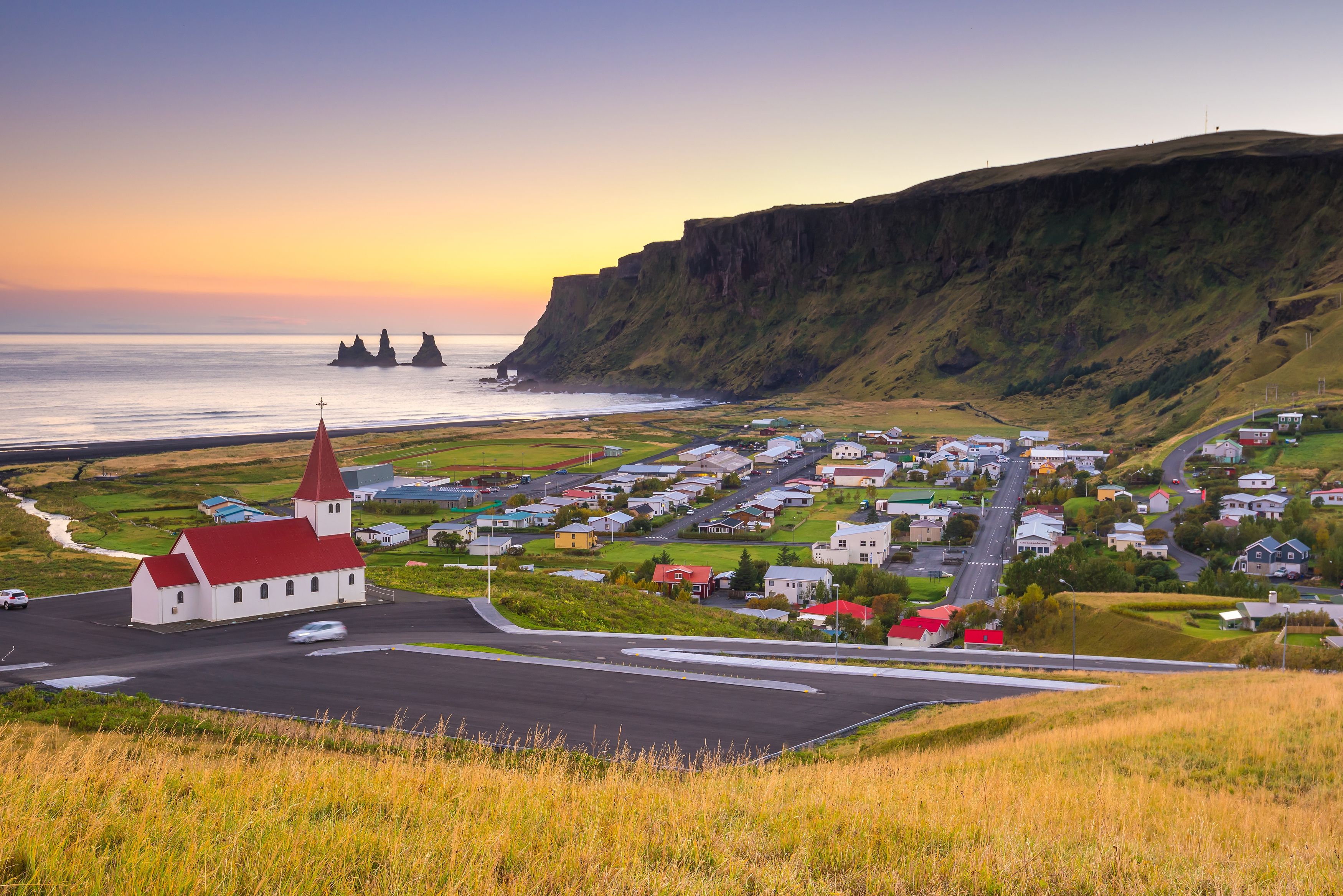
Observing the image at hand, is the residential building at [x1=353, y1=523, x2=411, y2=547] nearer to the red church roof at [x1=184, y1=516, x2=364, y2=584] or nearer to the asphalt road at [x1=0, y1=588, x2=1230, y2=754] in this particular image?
the red church roof at [x1=184, y1=516, x2=364, y2=584]

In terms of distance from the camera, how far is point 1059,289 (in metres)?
167

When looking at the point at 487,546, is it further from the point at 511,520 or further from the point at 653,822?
the point at 653,822

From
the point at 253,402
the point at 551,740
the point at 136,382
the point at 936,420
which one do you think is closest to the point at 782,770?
the point at 551,740

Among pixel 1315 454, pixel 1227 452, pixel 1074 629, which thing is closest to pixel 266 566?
pixel 1074 629

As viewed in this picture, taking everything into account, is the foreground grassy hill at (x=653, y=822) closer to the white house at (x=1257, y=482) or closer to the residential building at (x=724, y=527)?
the residential building at (x=724, y=527)

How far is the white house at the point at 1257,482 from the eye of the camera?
64.2 meters

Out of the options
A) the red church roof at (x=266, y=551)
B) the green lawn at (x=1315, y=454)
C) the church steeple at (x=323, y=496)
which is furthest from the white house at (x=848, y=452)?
the red church roof at (x=266, y=551)

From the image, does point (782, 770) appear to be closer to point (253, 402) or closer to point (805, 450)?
point (805, 450)

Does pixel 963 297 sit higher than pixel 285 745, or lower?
higher

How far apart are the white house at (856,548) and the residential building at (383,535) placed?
26659mm

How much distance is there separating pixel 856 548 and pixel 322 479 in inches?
1357

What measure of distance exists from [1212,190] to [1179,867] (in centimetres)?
18752

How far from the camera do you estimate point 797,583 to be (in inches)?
1799

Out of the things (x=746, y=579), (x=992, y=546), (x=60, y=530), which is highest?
(x=60, y=530)
